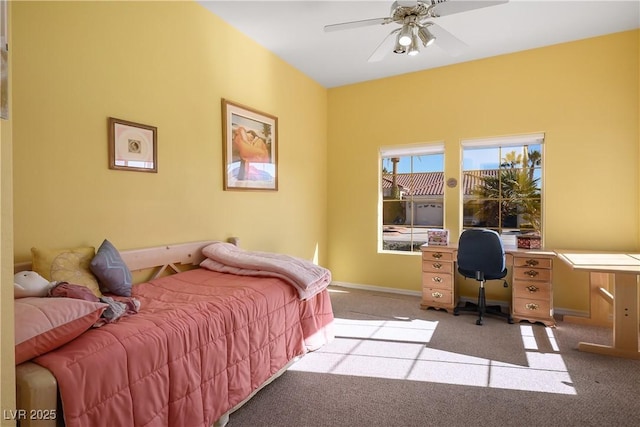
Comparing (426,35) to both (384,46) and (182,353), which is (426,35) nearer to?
(384,46)

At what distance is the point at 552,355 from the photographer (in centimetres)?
261

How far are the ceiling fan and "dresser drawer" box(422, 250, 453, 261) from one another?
2.04 meters

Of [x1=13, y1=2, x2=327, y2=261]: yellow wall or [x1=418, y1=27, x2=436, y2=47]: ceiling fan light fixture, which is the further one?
[x1=418, y1=27, x2=436, y2=47]: ceiling fan light fixture

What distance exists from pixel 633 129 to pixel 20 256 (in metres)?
5.07

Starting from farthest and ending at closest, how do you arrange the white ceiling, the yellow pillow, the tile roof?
the tile roof → the white ceiling → the yellow pillow

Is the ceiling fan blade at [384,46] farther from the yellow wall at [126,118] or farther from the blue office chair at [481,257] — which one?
the blue office chair at [481,257]

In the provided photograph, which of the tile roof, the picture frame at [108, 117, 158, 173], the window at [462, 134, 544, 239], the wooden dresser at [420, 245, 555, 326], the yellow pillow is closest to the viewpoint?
the yellow pillow

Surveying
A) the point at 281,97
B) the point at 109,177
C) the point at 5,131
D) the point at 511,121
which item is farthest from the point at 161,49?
the point at 511,121

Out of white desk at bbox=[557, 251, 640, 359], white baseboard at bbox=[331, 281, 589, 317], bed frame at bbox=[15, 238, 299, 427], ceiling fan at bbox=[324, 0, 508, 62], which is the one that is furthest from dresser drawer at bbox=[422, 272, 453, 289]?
→ ceiling fan at bbox=[324, 0, 508, 62]

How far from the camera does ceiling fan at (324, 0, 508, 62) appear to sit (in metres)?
2.20

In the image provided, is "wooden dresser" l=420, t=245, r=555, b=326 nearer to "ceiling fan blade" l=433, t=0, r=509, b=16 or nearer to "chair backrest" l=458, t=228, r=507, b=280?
"chair backrest" l=458, t=228, r=507, b=280

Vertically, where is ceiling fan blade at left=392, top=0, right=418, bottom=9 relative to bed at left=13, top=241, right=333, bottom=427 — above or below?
above

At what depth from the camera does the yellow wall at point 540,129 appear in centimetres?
336

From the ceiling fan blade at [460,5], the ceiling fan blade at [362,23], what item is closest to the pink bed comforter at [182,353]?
the ceiling fan blade at [362,23]
